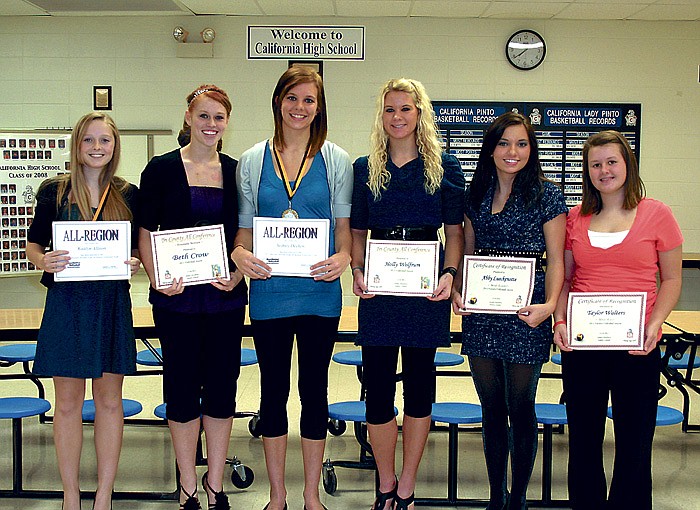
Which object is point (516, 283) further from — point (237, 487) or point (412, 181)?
point (237, 487)

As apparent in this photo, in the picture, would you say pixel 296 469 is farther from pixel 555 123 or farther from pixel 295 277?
pixel 555 123

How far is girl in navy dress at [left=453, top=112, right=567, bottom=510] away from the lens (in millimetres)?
2799

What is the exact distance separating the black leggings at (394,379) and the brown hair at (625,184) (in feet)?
2.54

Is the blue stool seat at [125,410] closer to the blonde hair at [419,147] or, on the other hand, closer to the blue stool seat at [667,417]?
the blonde hair at [419,147]

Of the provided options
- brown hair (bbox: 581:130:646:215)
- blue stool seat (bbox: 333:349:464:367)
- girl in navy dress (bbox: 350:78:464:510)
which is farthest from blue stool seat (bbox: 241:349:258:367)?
brown hair (bbox: 581:130:646:215)

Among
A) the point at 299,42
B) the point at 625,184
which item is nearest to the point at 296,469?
the point at 625,184

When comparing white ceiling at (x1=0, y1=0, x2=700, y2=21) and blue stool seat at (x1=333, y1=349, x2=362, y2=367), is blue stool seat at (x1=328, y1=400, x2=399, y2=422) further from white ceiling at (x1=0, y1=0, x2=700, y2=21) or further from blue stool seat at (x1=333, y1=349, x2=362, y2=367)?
white ceiling at (x1=0, y1=0, x2=700, y2=21)

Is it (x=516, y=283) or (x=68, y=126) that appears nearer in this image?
(x=516, y=283)

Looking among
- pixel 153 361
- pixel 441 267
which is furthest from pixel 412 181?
pixel 153 361

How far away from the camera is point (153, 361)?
13.9 feet

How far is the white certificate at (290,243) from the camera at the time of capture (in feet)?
9.29

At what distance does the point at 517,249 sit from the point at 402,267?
16.3 inches

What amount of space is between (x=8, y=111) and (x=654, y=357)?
257 inches

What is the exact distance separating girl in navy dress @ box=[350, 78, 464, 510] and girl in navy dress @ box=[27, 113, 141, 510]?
35.2 inches
